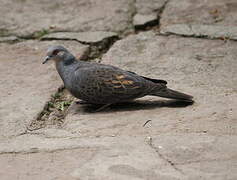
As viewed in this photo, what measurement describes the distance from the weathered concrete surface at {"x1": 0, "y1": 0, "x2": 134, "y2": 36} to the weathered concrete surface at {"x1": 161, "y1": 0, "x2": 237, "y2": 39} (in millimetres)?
539

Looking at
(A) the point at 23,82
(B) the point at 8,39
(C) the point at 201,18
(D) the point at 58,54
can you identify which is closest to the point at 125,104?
(D) the point at 58,54

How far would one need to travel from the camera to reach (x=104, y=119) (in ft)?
16.7

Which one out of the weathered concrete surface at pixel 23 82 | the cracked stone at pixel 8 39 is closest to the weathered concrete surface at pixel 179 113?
the weathered concrete surface at pixel 23 82

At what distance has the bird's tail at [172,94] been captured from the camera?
17.2ft

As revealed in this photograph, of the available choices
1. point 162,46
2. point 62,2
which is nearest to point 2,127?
point 162,46

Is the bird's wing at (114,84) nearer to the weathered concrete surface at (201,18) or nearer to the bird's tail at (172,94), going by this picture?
the bird's tail at (172,94)

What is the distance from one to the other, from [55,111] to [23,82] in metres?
0.77

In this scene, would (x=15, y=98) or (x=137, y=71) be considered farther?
(x=137, y=71)

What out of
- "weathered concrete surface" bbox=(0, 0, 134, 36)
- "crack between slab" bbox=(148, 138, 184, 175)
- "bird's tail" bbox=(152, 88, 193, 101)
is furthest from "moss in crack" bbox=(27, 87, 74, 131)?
"weathered concrete surface" bbox=(0, 0, 134, 36)

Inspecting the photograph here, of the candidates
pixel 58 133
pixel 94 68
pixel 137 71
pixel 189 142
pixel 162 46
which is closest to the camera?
pixel 189 142

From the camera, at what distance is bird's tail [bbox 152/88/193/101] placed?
5.23 meters

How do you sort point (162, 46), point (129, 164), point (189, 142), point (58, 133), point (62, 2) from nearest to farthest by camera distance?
point (129, 164)
point (189, 142)
point (58, 133)
point (162, 46)
point (62, 2)

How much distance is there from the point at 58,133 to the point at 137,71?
1.60m

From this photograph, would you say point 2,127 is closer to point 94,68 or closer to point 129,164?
point 94,68
